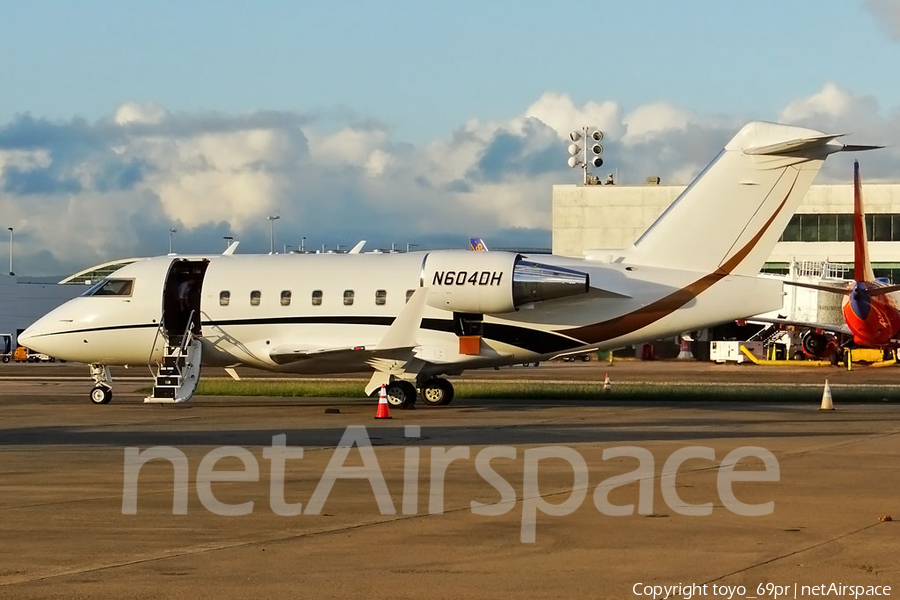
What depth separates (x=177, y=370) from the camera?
31828 millimetres

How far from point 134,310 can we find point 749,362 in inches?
1670

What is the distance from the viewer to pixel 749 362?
6738cm

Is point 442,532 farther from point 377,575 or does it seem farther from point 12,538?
point 12,538

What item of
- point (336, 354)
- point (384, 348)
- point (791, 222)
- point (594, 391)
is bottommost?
point (594, 391)

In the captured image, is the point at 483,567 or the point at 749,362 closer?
the point at 483,567

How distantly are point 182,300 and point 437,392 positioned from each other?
753cm

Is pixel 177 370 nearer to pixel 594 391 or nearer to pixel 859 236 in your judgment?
pixel 594 391

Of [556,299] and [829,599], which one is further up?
[556,299]

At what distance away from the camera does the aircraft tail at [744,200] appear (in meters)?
29.5

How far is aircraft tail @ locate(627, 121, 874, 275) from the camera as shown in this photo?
96.8 feet

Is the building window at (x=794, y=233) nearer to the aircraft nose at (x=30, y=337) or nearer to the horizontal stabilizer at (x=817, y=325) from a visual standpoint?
the horizontal stabilizer at (x=817, y=325)

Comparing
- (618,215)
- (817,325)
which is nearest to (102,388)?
(817,325)

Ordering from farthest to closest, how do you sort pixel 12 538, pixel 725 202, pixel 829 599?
pixel 725 202 → pixel 12 538 → pixel 829 599

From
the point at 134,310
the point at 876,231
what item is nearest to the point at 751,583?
the point at 134,310
